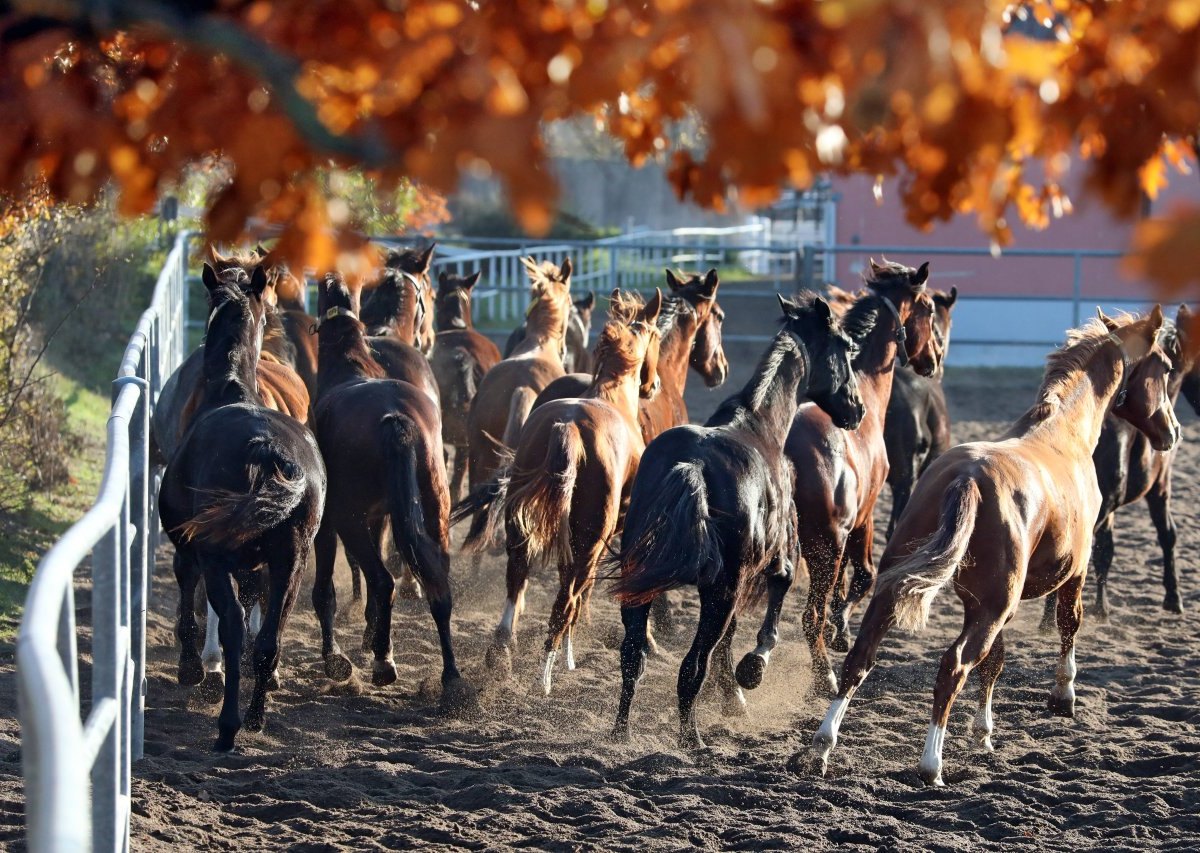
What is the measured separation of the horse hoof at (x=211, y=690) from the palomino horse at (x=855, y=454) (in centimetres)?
290

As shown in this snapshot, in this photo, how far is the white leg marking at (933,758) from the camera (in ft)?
16.4

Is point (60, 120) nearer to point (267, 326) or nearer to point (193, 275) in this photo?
point (267, 326)

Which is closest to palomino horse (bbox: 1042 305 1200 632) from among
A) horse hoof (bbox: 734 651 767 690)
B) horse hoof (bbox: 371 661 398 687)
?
horse hoof (bbox: 734 651 767 690)

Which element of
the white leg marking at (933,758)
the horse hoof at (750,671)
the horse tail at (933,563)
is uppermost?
the horse tail at (933,563)

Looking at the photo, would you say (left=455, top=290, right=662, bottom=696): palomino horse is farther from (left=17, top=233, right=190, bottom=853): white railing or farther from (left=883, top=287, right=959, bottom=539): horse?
(left=883, top=287, right=959, bottom=539): horse

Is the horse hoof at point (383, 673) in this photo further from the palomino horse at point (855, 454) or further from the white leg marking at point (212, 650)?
the palomino horse at point (855, 454)

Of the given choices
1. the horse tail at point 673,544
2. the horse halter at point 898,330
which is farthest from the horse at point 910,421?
the horse tail at point 673,544

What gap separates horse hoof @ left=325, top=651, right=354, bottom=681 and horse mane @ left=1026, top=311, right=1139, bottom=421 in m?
3.56

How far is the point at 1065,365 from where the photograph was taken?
6312mm

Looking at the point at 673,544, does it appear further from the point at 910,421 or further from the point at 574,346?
the point at 574,346

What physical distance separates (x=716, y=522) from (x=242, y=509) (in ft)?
6.50

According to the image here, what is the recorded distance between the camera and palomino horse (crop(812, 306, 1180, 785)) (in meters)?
5.00

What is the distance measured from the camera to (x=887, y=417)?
29.0 feet

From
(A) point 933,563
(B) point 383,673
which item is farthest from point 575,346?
(A) point 933,563
